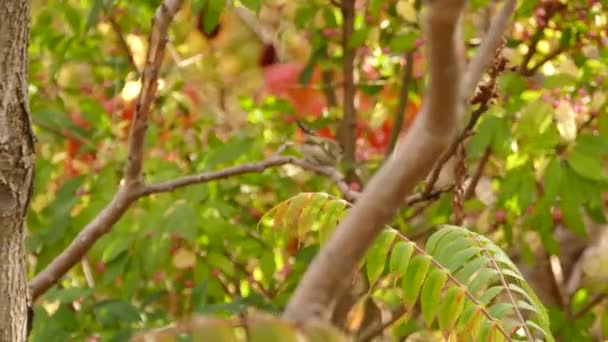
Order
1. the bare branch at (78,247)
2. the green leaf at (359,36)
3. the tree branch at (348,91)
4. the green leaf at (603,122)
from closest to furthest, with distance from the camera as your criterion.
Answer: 1. the bare branch at (78,247)
2. the green leaf at (603,122)
3. the green leaf at (359,36)
4. the tree branch at (348,91)

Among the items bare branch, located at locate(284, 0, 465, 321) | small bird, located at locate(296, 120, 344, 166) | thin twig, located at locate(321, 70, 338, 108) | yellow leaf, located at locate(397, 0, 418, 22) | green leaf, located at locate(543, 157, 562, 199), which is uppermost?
bare branch, located at locate(284, 0, 465, 321)

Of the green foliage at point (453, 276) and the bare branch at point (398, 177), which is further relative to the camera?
the green foliage at point (453, 276)

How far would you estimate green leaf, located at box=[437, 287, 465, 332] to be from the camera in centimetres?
122

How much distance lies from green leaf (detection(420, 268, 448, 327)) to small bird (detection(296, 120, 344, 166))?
2.04ft

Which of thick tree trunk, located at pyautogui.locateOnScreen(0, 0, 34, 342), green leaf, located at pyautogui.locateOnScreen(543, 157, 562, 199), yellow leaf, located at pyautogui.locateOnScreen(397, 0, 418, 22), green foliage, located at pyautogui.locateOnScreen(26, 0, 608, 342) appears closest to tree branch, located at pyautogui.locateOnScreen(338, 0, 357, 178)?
green foliage, located at pyautogui.locateOnScreen(26, 0, 608, 342)

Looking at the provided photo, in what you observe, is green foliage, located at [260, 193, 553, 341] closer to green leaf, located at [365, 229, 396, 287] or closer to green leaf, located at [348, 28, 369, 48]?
green leaf, located at [365, 229, 396, 287]

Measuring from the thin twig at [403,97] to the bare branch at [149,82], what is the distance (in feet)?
3.38

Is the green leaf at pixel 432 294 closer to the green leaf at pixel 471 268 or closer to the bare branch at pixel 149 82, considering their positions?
the green leaf at pixel 471 268

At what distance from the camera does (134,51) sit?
2.58 m

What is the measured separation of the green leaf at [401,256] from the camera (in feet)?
4.14

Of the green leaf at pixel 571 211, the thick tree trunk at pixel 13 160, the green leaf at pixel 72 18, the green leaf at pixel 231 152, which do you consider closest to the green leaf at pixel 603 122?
the green leaf at pixel 571 211

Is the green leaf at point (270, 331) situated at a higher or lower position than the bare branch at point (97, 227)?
higher

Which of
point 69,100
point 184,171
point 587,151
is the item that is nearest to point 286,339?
point 587,151

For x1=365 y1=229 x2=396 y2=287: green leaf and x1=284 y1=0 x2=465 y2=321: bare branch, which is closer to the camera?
x1=284 y1=0 x2=465 y2=321: bare branch
